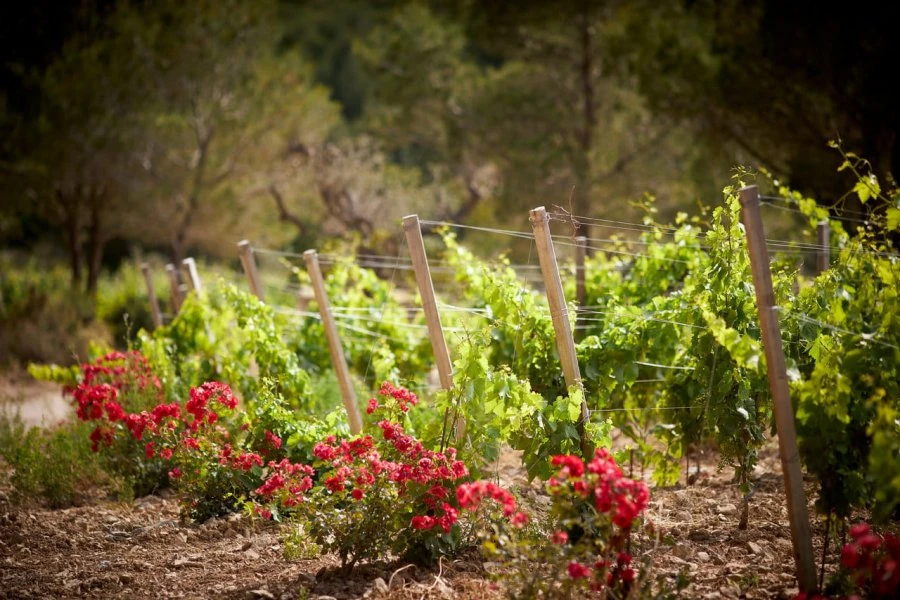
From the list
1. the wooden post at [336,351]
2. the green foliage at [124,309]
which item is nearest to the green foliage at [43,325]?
the green foliage at [124,309]

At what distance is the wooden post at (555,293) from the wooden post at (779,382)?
786 mm

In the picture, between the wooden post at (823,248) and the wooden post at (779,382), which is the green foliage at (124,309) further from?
the wooden post at (779,382)

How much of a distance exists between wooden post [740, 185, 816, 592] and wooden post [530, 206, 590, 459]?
31.0 inches

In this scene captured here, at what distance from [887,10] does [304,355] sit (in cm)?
659

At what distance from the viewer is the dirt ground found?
3.25 m

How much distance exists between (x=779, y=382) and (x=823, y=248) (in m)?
2.02

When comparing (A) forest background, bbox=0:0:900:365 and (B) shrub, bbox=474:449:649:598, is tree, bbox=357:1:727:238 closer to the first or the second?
(A) forest background, bbox=0:0:900:365

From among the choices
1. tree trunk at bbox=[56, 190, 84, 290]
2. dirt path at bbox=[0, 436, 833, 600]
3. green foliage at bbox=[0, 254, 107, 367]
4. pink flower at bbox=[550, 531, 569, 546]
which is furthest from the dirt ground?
tree trunk at bbox=[56, 190, 84, 290]

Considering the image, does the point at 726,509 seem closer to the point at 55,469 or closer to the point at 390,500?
the point at 390,500

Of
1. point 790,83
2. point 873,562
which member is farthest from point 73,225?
point 873,562

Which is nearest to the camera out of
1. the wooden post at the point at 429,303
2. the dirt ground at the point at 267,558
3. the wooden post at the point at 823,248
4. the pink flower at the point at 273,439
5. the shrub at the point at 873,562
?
the shrub at the point at 873,562

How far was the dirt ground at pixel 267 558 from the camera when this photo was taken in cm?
325

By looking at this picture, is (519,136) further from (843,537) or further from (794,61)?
(843,537)

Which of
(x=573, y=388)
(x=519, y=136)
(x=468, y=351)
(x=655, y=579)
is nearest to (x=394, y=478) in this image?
(x=468, y=351)
